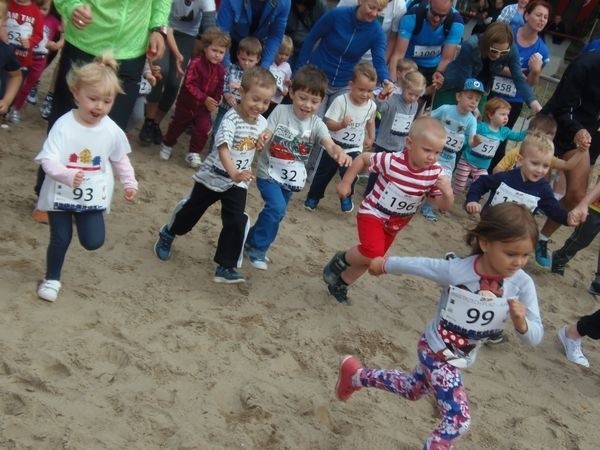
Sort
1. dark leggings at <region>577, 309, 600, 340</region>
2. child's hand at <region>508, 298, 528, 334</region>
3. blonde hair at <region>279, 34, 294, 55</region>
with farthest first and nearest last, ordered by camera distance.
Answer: blonde hair at <region>279, 34, 294, 55</region> < dark leggings at <region>577, 309, 600, 340</region> < child's hand at <region>508, 298, 528, 334</region>

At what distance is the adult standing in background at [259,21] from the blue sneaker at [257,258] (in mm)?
2034

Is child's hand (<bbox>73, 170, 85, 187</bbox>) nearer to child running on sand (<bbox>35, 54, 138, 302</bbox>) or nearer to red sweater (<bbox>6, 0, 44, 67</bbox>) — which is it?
child running on sand (<bbox>35, 54, 138, 302</bbox>)

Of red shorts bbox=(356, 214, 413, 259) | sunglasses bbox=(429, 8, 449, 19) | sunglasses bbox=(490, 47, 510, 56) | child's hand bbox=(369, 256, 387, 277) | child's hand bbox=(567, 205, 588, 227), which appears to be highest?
sunglasses bbox=(429, 8, 449, 19)

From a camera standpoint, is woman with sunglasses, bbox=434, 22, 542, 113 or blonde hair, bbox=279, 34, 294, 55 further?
blonde hair, bbox=279, 34, 294, 55

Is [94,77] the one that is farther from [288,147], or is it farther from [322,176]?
[322,176]

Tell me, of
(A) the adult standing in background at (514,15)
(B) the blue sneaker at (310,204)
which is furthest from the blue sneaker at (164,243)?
(A) the adult standing in background at (514,15)

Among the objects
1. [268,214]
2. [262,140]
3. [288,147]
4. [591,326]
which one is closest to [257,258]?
[268,214]

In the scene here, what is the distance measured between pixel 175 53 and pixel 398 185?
10.1 feet

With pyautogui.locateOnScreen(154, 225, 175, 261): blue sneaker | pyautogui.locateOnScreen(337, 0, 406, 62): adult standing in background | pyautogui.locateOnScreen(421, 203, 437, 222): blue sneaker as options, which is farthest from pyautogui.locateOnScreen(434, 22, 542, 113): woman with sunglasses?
pyautogui.locateOnScreen(154, 225, 175, 261): blue sneaker

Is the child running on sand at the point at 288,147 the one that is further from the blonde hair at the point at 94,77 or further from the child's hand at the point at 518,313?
the child's hand at the point at 518,313

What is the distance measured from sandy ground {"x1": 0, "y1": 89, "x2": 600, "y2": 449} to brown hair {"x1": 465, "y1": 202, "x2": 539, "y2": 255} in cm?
117

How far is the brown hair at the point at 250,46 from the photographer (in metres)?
6.62

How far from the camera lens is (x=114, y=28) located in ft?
15.6

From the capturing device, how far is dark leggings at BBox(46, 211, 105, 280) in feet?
13.5
